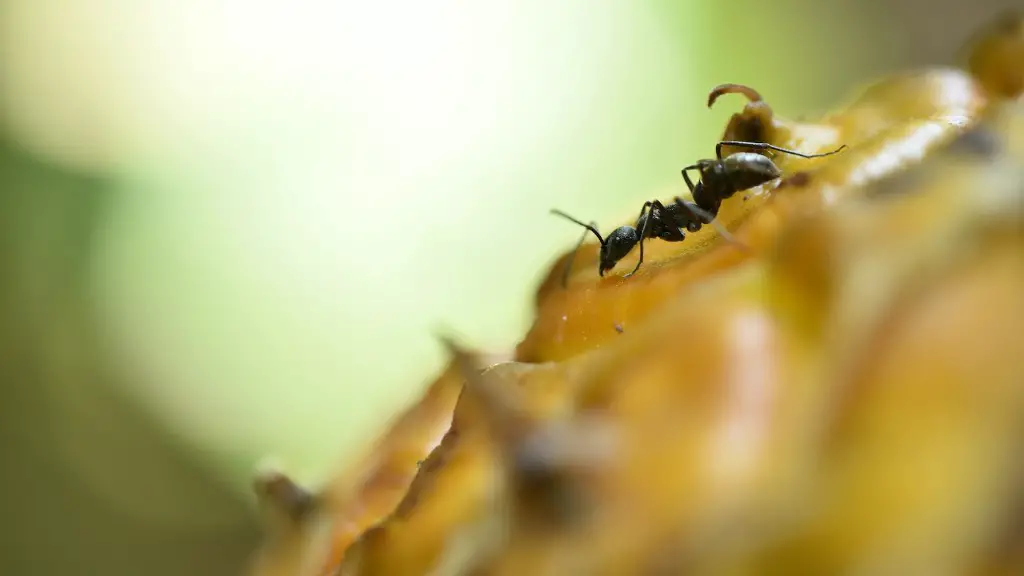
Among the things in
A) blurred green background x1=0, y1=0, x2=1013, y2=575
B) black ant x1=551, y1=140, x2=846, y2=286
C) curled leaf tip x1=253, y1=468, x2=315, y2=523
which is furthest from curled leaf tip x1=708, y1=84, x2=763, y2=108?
blurred green background x1=0, y1=0, x2=1013, y2=575

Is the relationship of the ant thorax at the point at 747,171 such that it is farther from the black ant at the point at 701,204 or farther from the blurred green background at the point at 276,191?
the blurred green background at the point at 276,191

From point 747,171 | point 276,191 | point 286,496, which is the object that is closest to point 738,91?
point 747,171

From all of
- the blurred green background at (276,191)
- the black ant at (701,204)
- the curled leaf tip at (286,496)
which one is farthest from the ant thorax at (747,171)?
the blurred green background at (276,191)

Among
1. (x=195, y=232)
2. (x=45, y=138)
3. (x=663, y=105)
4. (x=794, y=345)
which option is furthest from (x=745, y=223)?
(x=45, y=138)

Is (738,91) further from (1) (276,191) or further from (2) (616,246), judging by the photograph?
(1) (276,191)

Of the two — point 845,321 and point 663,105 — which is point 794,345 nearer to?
point 845,321

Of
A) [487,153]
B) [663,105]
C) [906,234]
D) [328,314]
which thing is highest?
[663,105]

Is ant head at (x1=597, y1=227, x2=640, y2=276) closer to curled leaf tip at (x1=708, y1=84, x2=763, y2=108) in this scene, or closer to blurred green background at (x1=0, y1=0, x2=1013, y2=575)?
curled leaf tip at (x1=708, y1=84, x2=763, y2=108)
